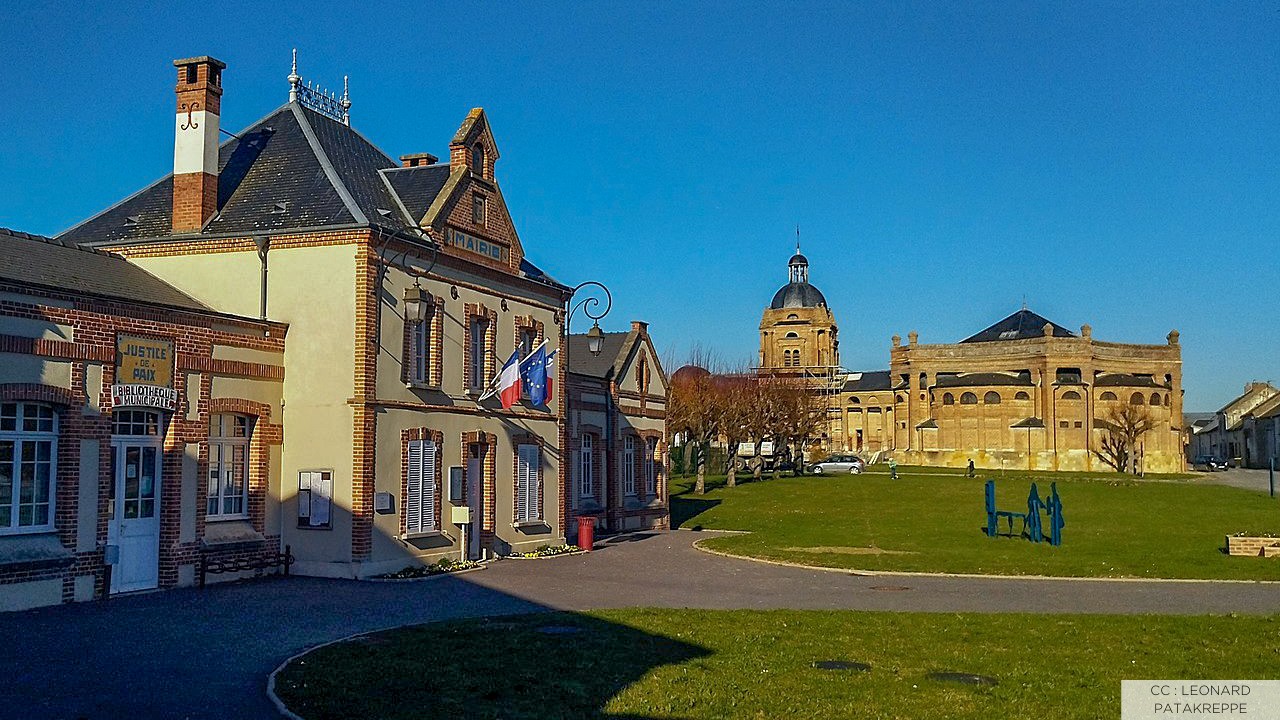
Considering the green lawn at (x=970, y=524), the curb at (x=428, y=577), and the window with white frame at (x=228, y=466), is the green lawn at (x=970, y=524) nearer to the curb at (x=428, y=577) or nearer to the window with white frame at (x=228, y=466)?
the curb at (x=428, y=577)

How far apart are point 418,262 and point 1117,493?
41.7m

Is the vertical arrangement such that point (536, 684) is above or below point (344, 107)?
below

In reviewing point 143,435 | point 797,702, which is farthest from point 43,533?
point 797,702

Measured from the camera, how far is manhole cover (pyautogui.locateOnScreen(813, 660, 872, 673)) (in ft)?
36.8

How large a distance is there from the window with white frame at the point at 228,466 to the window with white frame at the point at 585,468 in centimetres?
1291

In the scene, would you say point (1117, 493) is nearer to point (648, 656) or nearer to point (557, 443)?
point (557, 443)

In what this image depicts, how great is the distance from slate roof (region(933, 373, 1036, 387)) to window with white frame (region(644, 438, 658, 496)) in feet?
224

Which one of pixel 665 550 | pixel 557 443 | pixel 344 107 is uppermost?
pixel 344 107

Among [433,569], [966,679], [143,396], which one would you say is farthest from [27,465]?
[966,679]

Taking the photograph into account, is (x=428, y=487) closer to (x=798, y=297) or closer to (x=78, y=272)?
(x=78, y=272)

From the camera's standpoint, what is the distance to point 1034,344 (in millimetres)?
98188

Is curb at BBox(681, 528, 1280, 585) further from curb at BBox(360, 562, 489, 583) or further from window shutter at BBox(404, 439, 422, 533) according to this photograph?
window shutter at BBox(404, 439, 422, 533)

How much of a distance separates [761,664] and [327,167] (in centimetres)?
1525

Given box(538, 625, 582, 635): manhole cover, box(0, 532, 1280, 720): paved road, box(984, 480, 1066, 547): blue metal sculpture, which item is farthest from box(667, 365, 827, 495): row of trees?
box(538, 625, 582, 635): manhole cover
